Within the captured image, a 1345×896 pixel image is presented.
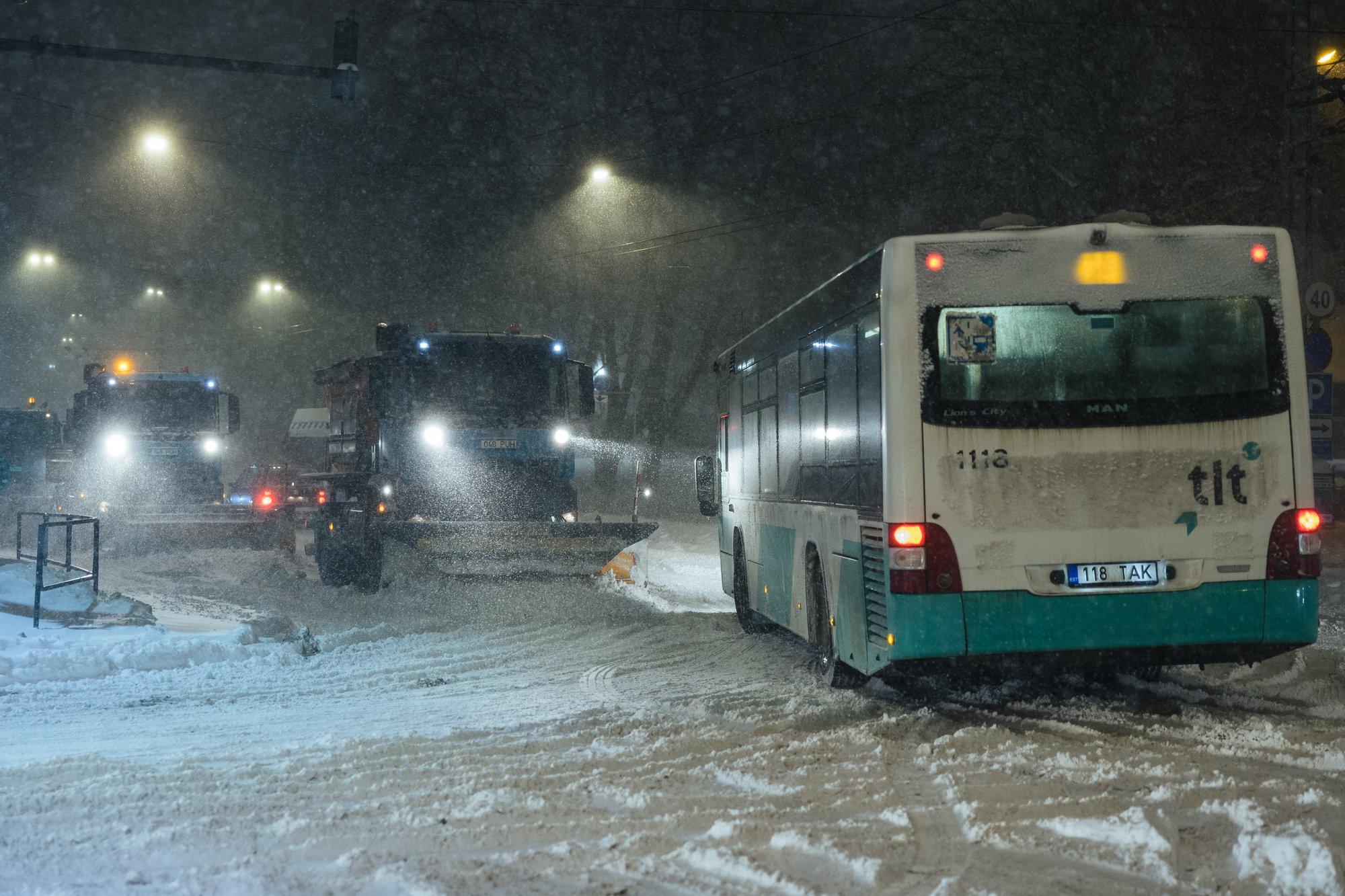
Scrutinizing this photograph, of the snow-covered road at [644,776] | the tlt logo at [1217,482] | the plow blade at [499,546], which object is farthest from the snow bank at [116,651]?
the tlt logo at [1217,482]

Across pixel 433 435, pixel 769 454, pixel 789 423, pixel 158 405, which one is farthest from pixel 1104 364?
pixel 158 405

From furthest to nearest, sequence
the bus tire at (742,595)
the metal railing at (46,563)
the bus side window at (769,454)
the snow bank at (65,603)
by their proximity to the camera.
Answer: the bus tire at (742,595) < the snow bank at (65,603) < the metal railing at (46,563) < the bus side window at (769,454)

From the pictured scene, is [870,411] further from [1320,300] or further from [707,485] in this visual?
[1320,300]

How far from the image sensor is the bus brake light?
6.99m

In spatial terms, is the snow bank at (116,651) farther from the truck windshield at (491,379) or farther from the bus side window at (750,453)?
the truck windshield at (491,379)

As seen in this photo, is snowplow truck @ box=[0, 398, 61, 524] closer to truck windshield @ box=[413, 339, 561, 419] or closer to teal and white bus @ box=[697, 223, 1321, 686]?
truck windshield @ box=[413, 339, 561, 419]

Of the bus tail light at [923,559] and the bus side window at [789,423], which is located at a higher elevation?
the bus side window at [789,423]

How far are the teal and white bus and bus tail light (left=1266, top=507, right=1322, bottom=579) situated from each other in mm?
12

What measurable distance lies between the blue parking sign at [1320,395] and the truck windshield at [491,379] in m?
8.95

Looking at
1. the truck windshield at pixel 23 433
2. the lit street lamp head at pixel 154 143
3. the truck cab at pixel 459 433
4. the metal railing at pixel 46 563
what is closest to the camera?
the metal railing at pixel 46 563

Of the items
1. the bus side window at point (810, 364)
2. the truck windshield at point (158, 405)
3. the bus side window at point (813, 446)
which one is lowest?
the bus side window at point (813, 446)

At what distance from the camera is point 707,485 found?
14.7 meters

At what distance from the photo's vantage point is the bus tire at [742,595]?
12094 millimetres

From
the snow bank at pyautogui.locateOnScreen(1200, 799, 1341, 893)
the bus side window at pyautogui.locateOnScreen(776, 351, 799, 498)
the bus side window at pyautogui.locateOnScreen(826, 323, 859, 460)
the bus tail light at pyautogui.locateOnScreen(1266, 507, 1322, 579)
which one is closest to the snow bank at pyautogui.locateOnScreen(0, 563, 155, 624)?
the bus side window at pyautogui.locateOnScreen(776, 351, 799, 498)
